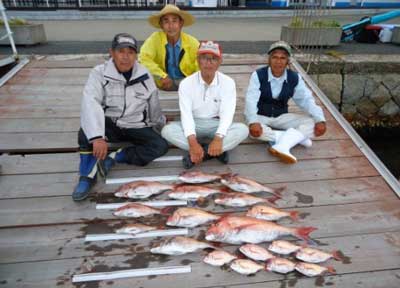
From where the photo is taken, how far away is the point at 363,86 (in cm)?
599

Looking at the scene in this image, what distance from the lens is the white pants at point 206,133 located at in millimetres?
2982

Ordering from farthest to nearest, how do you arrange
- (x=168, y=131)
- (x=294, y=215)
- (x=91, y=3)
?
1. (x=91, y=3)
2. (x=168, y=131)
3. (x=294, y=215)

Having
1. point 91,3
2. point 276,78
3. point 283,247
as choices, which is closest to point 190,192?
point 283,247

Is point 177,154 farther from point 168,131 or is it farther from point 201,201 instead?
point 201,201

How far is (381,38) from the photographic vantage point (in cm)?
781

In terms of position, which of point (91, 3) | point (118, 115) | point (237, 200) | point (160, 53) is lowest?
point (237, 200)

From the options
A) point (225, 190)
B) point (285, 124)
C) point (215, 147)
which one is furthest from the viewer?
point (285, 124)

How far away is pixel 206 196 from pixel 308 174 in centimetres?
105

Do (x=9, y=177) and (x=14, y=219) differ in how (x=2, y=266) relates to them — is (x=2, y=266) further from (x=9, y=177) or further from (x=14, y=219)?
(x=9, y=177)

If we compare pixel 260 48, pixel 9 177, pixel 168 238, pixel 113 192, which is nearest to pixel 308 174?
pixel 168 238

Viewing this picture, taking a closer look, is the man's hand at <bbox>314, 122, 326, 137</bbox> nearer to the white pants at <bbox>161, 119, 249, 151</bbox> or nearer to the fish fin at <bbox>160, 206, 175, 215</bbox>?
the white pants at <bbox>161, 119, 249, 151</bbox>

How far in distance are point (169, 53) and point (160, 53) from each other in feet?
0.36

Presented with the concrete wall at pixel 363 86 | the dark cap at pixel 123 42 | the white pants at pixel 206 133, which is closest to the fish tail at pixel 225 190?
the white pants at pixel 206 133

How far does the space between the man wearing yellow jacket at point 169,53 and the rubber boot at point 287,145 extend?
1.35 metres
